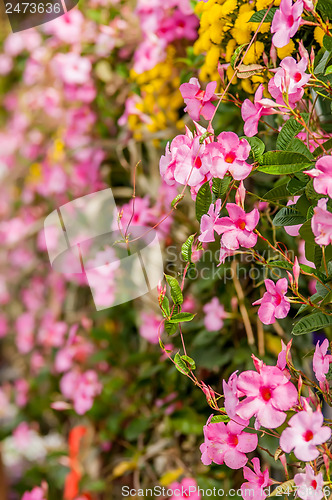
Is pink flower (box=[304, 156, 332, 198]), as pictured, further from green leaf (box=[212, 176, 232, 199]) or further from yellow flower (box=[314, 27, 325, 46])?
yellow flower (box=[314, 27, 325, 46])

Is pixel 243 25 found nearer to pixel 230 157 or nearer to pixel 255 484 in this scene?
pixel 230 157

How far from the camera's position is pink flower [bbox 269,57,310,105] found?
0.56 metres

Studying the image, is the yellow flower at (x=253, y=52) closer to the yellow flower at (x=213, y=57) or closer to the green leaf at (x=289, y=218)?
the yellow flower at (x=213, y=57)

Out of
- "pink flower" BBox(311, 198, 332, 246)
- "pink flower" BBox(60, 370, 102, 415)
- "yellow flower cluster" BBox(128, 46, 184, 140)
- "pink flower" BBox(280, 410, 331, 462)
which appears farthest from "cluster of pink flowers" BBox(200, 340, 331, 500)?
"pink flower" BBox(60, 370, 102, 415)

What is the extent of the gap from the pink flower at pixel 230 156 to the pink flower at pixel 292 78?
7 cm

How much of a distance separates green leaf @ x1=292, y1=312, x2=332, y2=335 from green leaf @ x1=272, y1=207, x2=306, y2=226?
11 centimetres

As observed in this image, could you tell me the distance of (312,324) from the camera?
0.60 meters

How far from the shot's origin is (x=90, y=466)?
1689 millimetres

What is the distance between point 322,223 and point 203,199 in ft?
0.58

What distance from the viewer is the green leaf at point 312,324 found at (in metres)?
0.59

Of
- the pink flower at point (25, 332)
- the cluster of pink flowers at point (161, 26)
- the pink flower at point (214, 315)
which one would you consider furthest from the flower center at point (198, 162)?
the pink flower at point (25, 332)

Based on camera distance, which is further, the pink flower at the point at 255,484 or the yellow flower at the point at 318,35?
the yellow flower at the point at 318,35

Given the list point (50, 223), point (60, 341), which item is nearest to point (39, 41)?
point (60, 341)

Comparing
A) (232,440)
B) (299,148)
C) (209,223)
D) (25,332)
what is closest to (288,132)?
(299,148)
